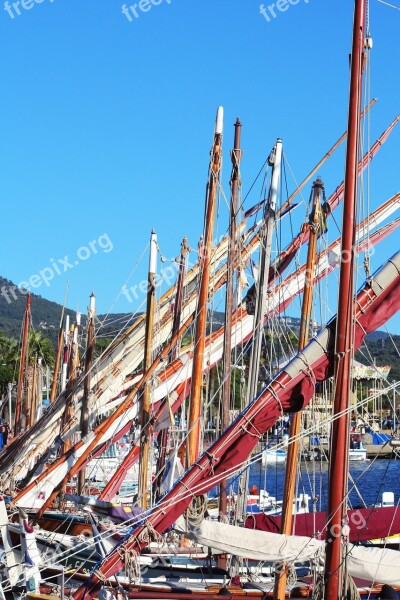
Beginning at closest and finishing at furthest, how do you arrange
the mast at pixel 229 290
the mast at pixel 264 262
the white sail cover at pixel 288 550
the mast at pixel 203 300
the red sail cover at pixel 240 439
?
the red sail cover at pixel 240 439 < the white sail cover at pixel 288 550 < the mast at pixel 264 262 < the mast at pixel 203 300 < the mast at pixel 229 290

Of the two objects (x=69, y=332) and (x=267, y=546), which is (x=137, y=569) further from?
(x=69, y=332)

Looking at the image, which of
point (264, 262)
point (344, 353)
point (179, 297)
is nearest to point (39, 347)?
point (179, 297)

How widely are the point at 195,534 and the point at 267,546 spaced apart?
123cm

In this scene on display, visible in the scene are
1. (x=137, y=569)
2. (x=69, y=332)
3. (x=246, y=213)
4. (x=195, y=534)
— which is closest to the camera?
(x=137, y=569)

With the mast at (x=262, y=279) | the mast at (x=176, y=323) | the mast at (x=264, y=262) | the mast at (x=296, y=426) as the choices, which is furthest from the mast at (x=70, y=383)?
the mast at (x=296, y=426)

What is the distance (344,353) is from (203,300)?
32.1 ft

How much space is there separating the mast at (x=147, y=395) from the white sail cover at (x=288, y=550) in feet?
33.1

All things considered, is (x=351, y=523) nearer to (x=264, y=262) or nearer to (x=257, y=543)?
(x=264, y=262)

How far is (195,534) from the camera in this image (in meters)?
18.1

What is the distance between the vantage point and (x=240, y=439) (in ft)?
53.3

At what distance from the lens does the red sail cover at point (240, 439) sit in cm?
1614

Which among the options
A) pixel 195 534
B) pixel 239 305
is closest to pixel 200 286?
pixel 239 305

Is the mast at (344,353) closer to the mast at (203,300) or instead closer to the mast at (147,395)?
the mast at (203,300)

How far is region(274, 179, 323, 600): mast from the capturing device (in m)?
19.1
